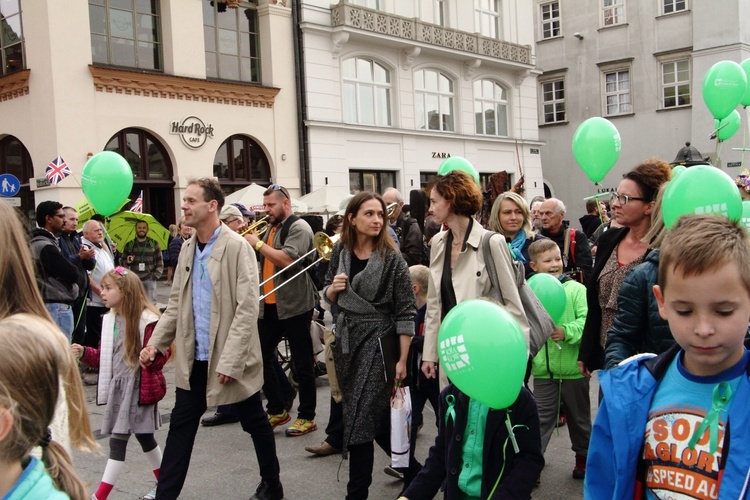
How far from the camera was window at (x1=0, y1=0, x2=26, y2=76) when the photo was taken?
17141mm

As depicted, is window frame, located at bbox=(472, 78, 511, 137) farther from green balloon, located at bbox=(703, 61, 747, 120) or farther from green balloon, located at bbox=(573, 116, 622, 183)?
green balloon, located at bbox=(573, 116, 622, 183)

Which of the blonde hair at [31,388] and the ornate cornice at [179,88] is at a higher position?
the ornate cornice at [179,88]

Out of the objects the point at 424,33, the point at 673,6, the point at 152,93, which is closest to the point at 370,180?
the point at 424,33

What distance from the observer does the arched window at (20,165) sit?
17.7 m

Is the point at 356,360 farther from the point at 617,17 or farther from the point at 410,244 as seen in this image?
the point at 617,17

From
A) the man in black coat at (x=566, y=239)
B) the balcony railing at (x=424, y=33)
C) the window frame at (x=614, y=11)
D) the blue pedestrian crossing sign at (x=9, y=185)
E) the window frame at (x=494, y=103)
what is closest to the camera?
the man in black coat at (x=566, y=239)

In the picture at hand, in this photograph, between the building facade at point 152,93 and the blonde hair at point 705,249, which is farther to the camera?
the building facade at point 152,93

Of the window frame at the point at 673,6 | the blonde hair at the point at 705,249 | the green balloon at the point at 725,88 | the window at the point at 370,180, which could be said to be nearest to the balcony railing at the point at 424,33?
the window at the point at 370,180

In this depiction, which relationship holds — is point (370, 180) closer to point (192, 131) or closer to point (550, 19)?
point (192, 131)

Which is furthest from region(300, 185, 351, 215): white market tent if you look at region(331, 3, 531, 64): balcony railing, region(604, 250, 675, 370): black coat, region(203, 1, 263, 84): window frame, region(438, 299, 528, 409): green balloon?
region(438, 299, 528, 409): green balloon

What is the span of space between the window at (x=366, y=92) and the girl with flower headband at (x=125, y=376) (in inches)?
722

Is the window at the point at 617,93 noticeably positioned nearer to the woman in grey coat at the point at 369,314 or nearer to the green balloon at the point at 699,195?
the woman in grey coat at the point at 369,314

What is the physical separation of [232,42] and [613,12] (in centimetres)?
1917

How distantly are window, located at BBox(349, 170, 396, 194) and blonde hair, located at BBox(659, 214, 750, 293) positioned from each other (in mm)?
20599
